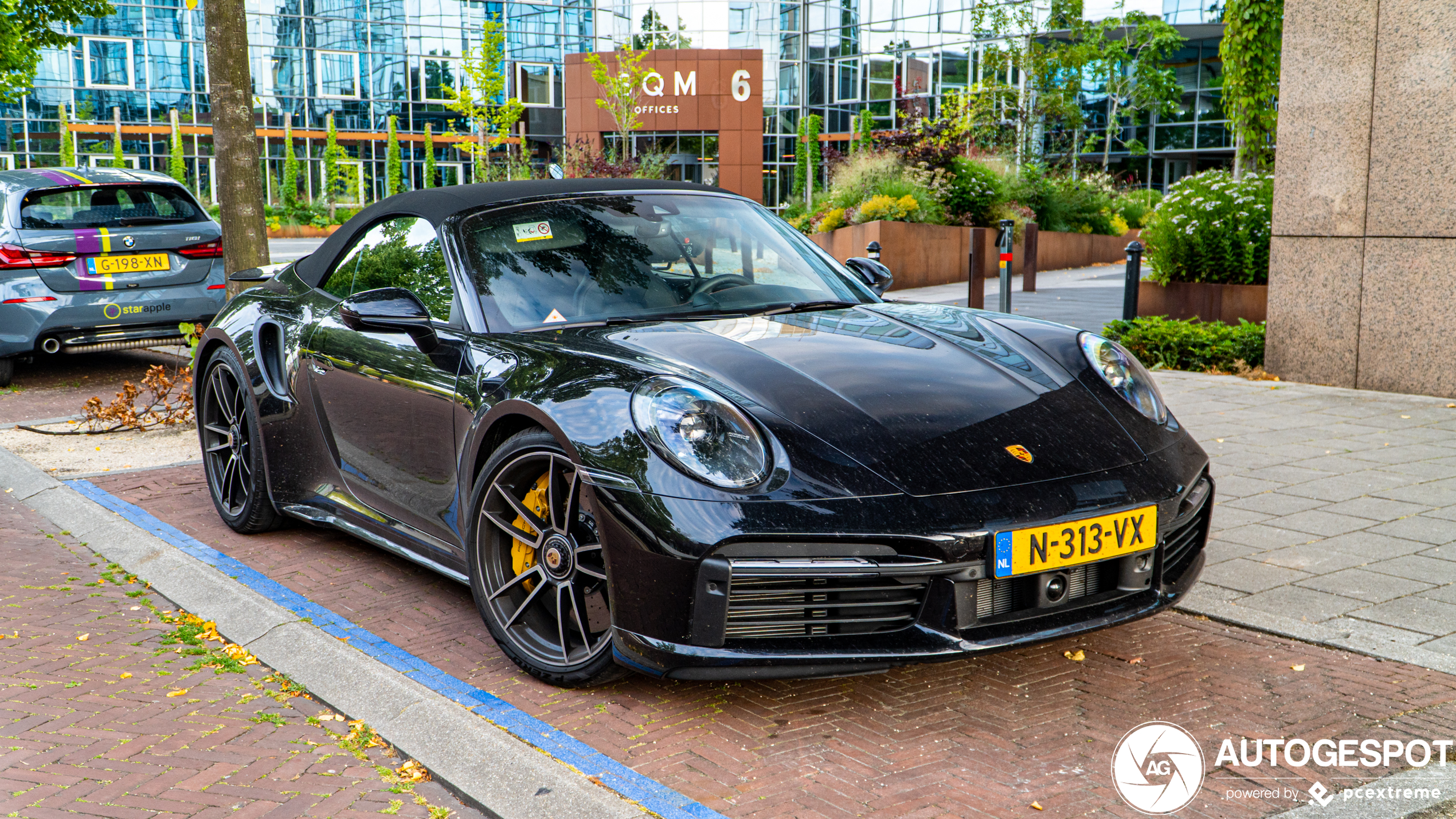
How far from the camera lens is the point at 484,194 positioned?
4230 millimetres

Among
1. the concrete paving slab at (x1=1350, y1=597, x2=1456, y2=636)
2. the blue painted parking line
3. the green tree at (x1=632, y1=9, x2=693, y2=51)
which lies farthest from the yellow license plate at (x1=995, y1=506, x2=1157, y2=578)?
the green tree at (x1=632, y1=9, x2=693, y2=51)

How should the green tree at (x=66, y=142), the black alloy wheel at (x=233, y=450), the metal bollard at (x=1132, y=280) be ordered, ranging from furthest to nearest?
the green tree at (x=66, y=142) → the metal bollard at (x=1132, y=280) → the black alloy wheel at (x=233, y=450)

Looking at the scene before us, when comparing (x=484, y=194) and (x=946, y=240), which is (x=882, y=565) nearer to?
(x=484, y=194)

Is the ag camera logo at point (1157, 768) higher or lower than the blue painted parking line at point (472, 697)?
higher

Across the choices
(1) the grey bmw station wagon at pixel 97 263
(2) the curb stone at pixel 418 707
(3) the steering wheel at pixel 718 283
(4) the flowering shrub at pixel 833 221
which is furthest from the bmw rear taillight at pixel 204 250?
(4) the flowering shrub at pixel 833 221

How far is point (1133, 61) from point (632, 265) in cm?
3034

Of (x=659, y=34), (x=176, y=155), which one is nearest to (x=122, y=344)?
(x=659, y=34)

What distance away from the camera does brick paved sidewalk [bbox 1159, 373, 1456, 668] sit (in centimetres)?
392

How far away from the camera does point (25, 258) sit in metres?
9.09

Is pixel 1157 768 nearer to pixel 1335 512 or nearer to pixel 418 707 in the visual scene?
pixel 418 707

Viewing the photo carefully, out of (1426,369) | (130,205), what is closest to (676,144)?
(130,205)

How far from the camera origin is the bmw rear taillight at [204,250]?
380 inches

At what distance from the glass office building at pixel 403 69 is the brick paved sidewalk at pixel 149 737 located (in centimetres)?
3661

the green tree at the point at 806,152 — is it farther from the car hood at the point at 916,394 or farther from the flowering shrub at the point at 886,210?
the car hood at the point at 916,394
